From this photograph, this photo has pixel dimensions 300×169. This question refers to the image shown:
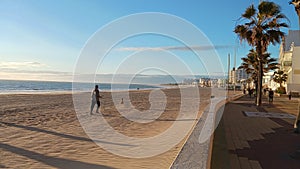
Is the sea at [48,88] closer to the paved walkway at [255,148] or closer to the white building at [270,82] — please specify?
the white building at [270,82]

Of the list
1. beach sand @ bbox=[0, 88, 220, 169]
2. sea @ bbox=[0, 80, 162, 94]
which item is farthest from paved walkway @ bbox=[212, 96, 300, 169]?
sea @ bbox=[0, 80, 162, 94]

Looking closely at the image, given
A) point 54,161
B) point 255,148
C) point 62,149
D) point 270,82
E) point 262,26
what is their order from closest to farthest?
point 54,161 < point 255,148 < point 62,149 < point 262,26 < point 270,82

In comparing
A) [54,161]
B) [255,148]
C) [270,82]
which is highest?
[270,82]

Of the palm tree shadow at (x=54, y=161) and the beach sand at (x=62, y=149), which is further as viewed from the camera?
the beach sand at (x=62, y=149)

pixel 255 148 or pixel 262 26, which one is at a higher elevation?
pixel 262 26

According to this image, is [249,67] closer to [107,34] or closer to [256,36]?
[256,36]

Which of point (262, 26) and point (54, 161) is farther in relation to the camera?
point (262, 26)

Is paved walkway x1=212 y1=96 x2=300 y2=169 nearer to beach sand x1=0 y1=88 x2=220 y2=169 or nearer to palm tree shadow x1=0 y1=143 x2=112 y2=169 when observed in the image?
beach sand x1=0 y1=88 x2=220 y2=169

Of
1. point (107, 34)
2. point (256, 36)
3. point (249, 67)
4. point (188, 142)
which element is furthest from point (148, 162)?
point (249, 67)

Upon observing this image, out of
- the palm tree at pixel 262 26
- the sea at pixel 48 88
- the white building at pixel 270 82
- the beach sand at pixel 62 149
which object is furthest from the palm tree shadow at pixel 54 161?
the white building at pixel 270 82

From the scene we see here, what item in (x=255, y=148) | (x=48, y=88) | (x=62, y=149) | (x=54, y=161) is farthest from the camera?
(x=48, y=88)

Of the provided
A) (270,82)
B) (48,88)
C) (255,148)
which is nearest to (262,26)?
(255,148)

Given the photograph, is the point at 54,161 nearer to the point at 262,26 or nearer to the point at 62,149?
the point at 62,149

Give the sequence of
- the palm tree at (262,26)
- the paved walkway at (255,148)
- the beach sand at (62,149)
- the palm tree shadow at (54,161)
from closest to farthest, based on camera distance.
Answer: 1. the paved walkway at (255,148)
2. the palm tree shadow at (54,161)
3. the beach sand at (62,149)
4. the palm tree at (262,26)
